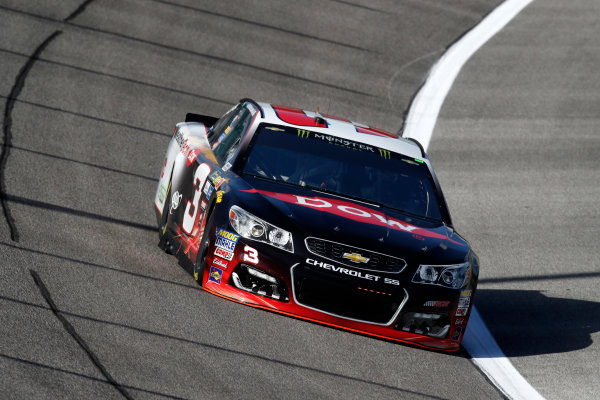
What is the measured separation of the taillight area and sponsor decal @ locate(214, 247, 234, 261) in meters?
0.10

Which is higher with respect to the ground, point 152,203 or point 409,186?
point 409,186

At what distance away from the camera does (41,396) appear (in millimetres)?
5203

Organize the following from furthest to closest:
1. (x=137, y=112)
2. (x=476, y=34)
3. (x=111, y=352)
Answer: (x=476, y=34) < (x=137, y=112) < (x=111, y=352)

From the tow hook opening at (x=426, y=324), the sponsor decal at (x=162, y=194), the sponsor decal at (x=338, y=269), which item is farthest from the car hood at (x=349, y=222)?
the sponsor decal at (x=162, y=194)

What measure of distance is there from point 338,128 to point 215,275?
2211 mm

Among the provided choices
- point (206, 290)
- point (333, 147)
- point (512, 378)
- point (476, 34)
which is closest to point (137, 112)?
point (333, 147)

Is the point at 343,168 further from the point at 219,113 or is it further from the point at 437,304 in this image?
the point at 219,113

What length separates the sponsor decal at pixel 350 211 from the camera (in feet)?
23.6

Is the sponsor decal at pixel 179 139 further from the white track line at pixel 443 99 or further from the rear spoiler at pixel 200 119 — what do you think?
the white track line at pixel 443 99

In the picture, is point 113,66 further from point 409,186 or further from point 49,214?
point 409,186

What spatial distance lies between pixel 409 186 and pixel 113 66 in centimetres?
766

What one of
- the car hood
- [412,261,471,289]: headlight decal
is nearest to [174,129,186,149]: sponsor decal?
the car hood

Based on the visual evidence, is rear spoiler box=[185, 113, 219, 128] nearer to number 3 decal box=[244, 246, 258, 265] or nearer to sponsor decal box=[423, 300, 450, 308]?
number 3 decal box=[244, 246, 258, 265]

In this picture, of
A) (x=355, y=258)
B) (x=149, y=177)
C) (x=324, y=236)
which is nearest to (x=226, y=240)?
(x=324, y=236)
